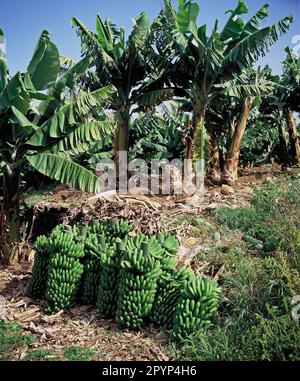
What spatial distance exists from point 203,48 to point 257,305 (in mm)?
5041

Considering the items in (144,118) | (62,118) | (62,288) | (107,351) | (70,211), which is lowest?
(107,351)

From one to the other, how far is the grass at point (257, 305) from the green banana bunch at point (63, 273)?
1296 mm

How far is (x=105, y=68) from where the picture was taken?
26.5 ft

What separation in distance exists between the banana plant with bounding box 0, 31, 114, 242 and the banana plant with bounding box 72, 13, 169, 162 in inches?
86.7

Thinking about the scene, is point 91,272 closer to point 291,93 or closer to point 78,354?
point 78,354

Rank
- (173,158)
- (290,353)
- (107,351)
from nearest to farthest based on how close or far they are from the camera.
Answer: (290,353) < (107,351) < (173,158)

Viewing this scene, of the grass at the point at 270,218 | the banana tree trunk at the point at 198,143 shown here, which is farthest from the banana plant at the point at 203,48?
the grass at the point at 270,218

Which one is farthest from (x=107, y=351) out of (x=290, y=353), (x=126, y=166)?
(x=126, y=166)

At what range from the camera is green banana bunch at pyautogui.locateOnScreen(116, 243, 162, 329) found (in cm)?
372

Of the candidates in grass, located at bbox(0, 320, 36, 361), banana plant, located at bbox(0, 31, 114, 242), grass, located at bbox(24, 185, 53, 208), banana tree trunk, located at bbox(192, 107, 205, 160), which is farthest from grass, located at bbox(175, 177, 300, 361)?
grass, located at bbox(24, 185, 53, 208)

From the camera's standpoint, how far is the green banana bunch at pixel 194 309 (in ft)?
11.1

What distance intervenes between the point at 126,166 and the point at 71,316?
181 inches

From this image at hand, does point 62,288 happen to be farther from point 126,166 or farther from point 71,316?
point 126,166

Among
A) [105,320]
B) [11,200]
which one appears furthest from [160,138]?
[105,320]
